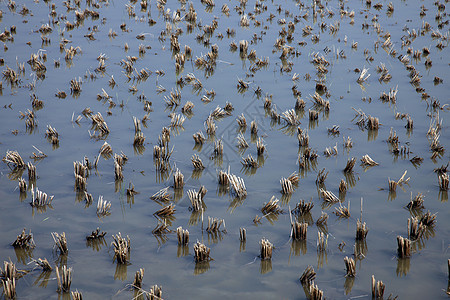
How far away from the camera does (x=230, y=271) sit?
205 inches

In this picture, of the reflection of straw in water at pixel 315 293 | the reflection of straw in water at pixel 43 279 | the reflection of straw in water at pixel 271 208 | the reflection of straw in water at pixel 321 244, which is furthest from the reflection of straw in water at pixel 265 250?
the reflection of straw in water at pixel 43 279

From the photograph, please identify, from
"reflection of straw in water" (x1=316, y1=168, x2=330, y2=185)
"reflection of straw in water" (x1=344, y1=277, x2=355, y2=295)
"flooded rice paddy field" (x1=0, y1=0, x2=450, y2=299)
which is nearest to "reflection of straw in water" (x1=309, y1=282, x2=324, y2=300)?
"flooded rice paddy field" (x1=0, y1=0, x2=450, y2=299)

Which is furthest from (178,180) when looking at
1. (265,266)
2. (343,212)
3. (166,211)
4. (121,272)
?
(343,212)

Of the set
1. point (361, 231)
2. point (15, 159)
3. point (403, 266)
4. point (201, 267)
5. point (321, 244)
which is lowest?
point (201, 267)

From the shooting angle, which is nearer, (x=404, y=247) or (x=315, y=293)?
(x=315, y=293)

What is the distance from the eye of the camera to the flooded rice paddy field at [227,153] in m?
5.26

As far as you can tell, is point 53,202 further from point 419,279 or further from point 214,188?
point 419,279

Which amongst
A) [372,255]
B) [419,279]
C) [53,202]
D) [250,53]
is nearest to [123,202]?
[53,202]

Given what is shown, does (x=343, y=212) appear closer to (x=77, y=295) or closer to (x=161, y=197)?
(x=161, y=197)

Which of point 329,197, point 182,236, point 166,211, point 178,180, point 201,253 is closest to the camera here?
point 201,253

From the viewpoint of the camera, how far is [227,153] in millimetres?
8141

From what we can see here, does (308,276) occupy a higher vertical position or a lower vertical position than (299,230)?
lower

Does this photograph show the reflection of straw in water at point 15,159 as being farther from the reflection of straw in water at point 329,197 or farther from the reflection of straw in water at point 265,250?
the reflection of straw in water at point 329,197

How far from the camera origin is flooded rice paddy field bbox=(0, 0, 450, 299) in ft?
17.3
